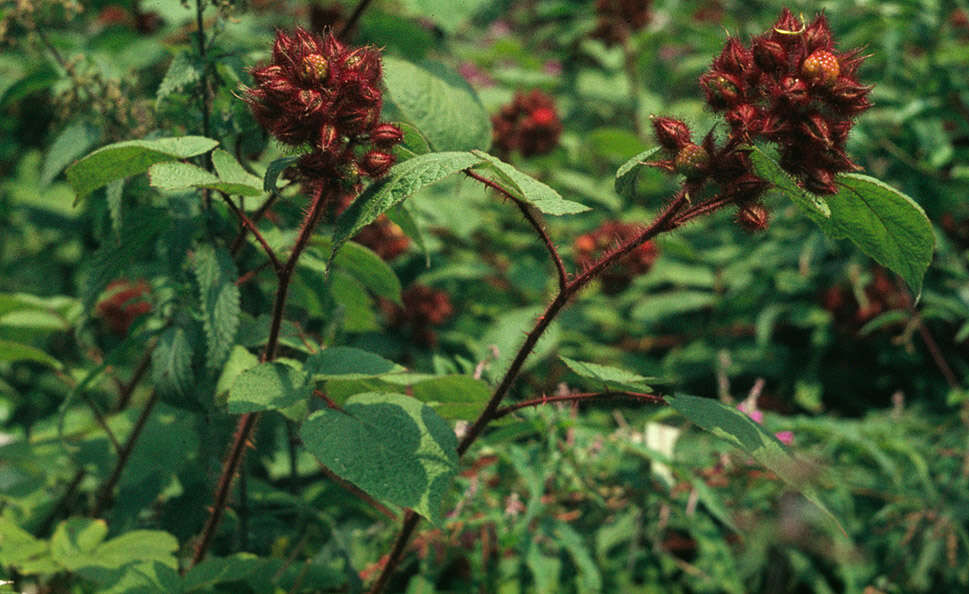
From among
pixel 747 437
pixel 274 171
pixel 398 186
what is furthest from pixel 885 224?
pixel 274 171

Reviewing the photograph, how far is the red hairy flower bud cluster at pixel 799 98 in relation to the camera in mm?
798

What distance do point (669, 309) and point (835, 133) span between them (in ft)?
6.04

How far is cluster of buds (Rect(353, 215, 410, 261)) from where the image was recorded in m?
2.29

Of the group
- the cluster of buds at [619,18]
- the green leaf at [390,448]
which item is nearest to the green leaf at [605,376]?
the green leaf at [390,448]

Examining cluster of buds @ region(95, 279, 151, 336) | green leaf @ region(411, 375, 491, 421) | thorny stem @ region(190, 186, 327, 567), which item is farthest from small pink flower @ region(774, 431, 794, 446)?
cluster of buds @ region(95, 279, 151, 336)

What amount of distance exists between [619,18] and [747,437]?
102 inches

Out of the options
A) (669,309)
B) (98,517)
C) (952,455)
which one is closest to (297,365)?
(98,517)

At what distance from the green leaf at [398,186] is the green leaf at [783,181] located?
0.84 feet

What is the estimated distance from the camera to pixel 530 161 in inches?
112

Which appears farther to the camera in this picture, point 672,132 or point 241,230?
point 241,230

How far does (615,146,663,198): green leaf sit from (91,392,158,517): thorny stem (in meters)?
0.89

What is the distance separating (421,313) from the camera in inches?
93.3

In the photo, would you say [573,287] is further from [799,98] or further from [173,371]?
[173,371]

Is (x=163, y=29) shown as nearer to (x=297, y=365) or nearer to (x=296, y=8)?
(x=296, y=8)
